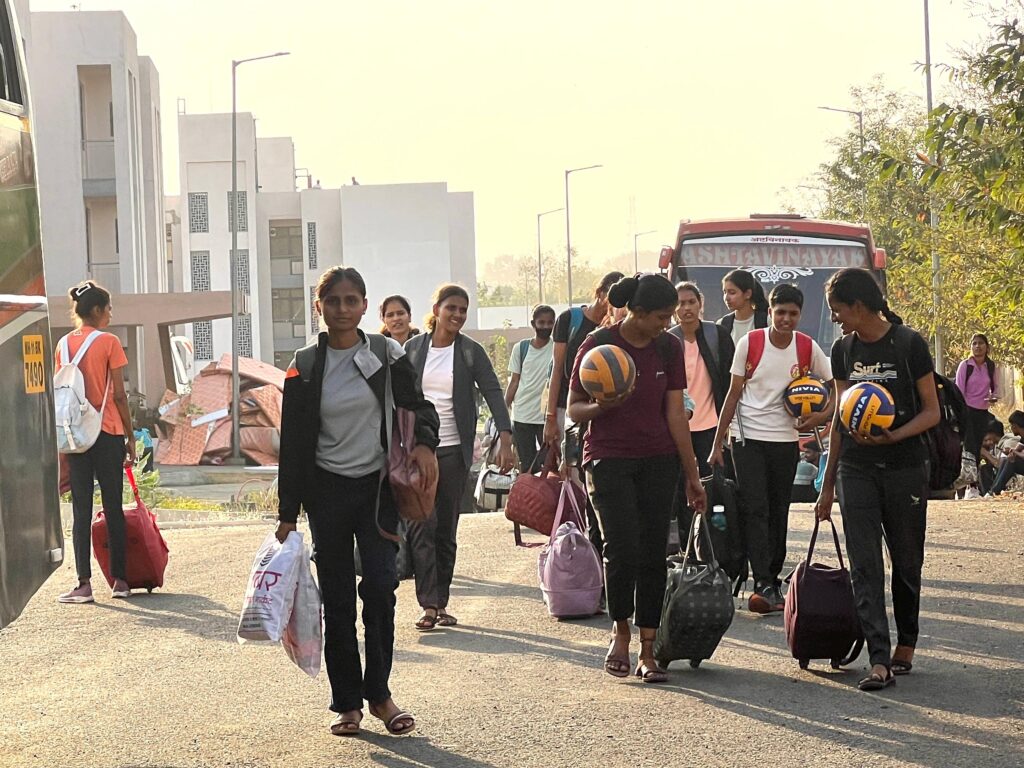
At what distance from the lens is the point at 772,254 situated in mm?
20766

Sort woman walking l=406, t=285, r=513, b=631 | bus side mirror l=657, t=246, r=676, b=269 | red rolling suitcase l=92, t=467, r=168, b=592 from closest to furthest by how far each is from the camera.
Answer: woman walking l=406, t=285, r=513, b=631
red rolling suitcase l=92, t=467, r=168, b=592
bus side mirror l=657, t=246, r=676, b=269

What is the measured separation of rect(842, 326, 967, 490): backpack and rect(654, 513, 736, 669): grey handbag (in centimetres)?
108

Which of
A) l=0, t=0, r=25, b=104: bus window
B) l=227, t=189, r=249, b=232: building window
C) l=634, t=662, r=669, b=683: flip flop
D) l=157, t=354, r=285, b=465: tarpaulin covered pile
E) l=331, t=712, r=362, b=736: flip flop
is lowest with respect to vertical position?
l=157, t=354, r=285, b=465: tarpaulin covered pile

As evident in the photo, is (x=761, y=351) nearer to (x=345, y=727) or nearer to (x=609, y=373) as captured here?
(x=609, y=373)

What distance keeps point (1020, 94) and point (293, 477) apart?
8470 millimetres

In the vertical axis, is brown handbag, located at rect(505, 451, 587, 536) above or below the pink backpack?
above

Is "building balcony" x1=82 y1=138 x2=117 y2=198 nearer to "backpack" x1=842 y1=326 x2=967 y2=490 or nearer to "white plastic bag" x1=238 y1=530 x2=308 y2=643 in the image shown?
"backpack" x1=842 y1=326 x2=967 y2=490

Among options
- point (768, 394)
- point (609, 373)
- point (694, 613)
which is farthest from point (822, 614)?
point (768, 394)

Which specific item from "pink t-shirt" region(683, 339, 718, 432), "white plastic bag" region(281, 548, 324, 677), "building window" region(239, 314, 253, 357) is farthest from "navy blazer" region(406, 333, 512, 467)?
"building window" region(239, 314, 253, 357)

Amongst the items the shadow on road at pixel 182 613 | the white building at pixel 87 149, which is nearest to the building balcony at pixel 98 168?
the white building at pixel 87 149

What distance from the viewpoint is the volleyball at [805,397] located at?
32.3ft

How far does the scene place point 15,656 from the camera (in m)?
9.28

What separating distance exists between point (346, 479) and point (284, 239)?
81537 mm

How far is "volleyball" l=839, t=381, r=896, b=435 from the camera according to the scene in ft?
24.5
